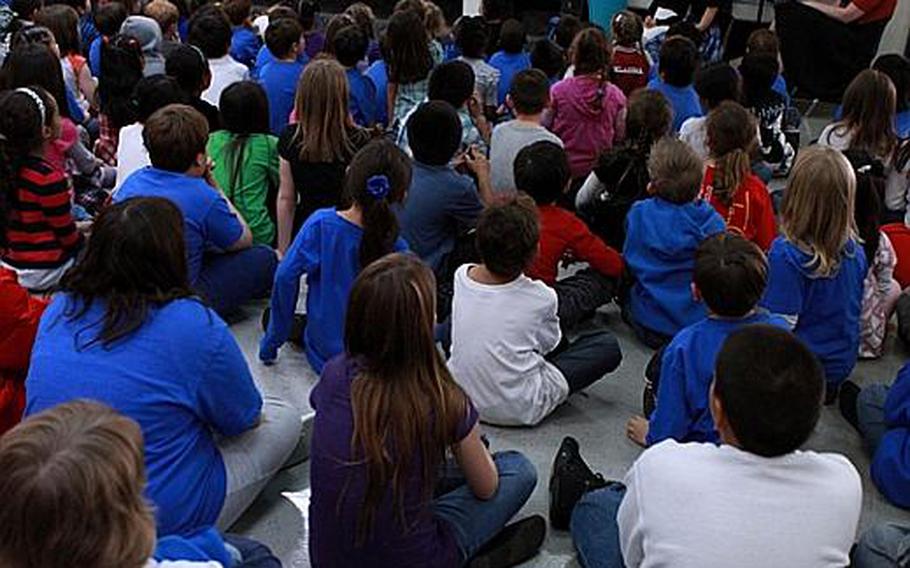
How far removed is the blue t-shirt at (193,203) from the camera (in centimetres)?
292

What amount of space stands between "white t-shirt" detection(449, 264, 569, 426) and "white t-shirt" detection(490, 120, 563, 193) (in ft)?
3.76

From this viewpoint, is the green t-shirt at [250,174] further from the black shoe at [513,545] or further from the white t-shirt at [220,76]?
the black shoe at [513,545]

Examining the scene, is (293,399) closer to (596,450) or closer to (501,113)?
(596,450)

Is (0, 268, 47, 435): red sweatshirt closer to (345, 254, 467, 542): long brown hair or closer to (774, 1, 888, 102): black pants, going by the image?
(345, 254, 467, 542): long brown hair

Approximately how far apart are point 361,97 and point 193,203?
155 cm

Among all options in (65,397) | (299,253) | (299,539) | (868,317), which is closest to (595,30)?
(868,317)

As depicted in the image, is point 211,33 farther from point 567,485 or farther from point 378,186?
point 567,485

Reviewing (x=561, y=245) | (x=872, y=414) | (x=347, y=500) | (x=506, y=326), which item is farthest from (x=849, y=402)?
(x=347, y=500)

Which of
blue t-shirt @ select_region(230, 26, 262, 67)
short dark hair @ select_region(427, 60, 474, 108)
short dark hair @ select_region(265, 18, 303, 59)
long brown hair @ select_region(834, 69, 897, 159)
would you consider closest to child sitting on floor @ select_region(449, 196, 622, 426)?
short dark hair @ select_region(427, 60, 474, 108)

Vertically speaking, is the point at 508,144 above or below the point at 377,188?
below

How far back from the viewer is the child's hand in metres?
2.77

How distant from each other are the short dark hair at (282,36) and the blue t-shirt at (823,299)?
246 cm

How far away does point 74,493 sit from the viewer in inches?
45.8

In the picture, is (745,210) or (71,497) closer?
(71,497)
